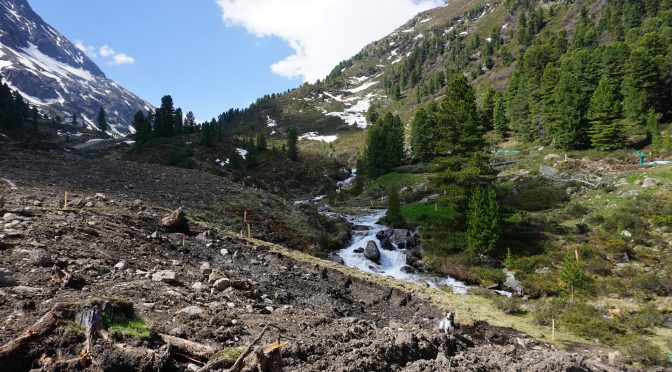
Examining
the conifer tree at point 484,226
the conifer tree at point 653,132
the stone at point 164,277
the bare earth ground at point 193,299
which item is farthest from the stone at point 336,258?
the conifer tree at point 653,132

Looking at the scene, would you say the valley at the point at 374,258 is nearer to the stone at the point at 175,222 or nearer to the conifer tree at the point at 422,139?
the stone at the point at 175,222

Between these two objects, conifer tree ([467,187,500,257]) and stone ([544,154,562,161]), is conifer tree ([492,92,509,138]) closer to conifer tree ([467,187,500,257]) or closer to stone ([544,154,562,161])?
stone ([544,154,562,161])

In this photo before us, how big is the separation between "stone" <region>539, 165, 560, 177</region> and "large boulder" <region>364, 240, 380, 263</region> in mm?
26228

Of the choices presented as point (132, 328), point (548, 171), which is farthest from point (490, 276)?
point (548, 171)

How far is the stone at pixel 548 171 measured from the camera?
4141 cm

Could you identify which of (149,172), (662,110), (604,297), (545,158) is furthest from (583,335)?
(662,110)

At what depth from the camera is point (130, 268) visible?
9227mm

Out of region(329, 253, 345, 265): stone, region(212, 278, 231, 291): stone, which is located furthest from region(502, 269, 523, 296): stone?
region(212, 278, 231, 291): stone

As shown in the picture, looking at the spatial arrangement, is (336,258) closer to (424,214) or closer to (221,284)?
(424,214)

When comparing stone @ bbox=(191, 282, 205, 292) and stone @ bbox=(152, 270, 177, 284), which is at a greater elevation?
stone @ bbox=(152, 270, 177, 284)

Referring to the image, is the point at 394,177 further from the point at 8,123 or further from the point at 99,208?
the point at 8,123

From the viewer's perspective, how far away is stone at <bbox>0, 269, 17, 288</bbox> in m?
6.48

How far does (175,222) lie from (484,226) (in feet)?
62.5

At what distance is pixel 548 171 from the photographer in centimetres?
4241
